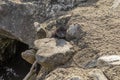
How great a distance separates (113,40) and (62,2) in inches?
52.8

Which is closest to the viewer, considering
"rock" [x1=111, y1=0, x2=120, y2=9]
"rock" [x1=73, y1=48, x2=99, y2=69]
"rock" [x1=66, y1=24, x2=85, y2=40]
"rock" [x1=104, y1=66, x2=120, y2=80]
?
"rock" [x1=104, y1=66, x2=120, y2=80]

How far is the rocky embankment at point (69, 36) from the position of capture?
234cm

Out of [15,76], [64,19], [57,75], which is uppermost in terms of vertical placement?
[64,19]

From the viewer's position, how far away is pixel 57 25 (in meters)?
3.21

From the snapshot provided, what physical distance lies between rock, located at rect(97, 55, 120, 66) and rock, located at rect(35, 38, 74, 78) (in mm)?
317

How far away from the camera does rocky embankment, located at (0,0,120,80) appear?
7.67 ft

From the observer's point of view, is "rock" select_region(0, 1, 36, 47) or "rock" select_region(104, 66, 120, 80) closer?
"rock" select_region(104, 66, 120, 80)

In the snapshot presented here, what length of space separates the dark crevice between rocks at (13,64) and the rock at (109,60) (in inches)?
94.3

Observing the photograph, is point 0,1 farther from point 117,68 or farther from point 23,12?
point 117,68

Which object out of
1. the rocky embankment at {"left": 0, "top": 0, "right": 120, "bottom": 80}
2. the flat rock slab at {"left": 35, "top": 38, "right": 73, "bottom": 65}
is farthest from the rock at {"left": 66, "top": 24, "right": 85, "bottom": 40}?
the flat rock slab at {"left": 35, "top": 38, "right": 73, "bottom": 65}

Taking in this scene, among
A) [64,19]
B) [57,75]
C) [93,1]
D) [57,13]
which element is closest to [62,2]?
[57,13]

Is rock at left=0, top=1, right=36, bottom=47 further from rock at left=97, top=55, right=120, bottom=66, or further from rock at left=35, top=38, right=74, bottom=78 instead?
rock at left=97, top=55, right=120, bottom=66

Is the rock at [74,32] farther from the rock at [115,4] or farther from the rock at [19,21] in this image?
the rock at [19,21]

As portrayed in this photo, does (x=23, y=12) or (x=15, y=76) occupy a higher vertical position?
(x=23, y=12)
